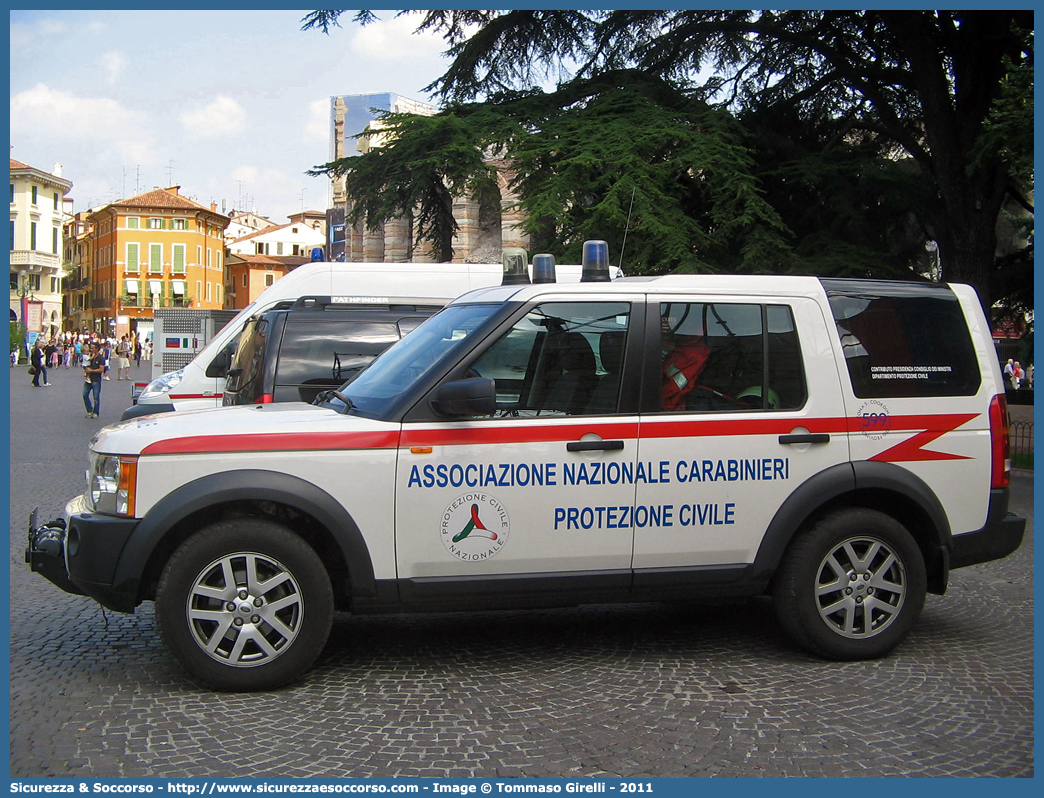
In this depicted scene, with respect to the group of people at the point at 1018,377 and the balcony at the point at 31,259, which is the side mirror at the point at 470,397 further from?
the balcony at the point at 31,259

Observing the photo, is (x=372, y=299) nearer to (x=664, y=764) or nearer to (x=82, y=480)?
(x=82, y=480)

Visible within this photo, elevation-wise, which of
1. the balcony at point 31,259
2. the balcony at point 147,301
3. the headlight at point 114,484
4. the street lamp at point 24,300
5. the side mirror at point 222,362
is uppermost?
the balcony at point 31,259

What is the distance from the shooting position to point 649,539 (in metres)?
Result: 5.39

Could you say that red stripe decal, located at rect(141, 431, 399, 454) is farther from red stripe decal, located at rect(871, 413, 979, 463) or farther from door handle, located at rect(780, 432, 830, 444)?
red stripe decal, located at rect(871, 413, 979, 463)

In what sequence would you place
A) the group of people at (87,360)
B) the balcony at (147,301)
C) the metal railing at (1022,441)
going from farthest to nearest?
the balcony at (147,301)
the group of people at (87,360)
the metal railing at (1022,441)

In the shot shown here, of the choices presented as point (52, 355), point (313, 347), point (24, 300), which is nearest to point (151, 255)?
point (24, 300)

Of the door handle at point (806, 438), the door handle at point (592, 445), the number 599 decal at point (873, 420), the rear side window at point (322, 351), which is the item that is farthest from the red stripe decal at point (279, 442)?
the rear side window at point (322, 351)

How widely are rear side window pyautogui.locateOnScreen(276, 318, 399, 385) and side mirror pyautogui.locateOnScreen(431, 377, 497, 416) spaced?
4.71 meters

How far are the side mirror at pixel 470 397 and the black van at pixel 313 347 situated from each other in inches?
182

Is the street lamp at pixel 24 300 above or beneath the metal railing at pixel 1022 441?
above

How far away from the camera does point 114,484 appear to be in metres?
5.05

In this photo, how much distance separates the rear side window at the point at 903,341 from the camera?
5.78m

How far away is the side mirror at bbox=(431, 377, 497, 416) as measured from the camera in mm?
5020

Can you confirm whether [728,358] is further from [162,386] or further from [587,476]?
[162,386]
